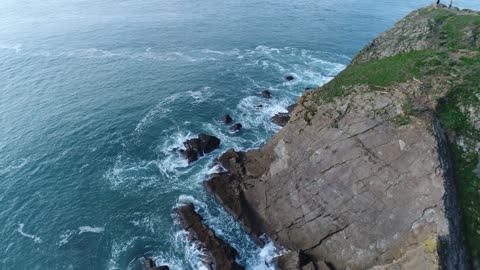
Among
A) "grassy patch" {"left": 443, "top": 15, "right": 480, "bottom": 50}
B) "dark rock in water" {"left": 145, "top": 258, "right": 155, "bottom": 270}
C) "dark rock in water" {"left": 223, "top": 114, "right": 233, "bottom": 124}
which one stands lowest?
"dark rock in water" {"left": 145, "top": 258, "right": 155, "bottom": 270}

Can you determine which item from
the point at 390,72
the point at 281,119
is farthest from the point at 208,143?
the point at 390,72

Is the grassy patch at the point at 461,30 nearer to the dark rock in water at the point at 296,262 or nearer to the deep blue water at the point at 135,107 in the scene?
the deep blue water at the point at 135,107

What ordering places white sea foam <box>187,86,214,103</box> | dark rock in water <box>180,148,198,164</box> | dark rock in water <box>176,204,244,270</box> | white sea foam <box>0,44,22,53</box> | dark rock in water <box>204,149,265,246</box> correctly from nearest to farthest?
dark rock in water <box>176,204,244,270</box> < dark rock in water <box>204,149,265,246</box> < dark rock in water <box>180,148,198,164</box> < white sea foam <box>187,86,214,103</box> < white sea foam <box>0,44,22,53</box>

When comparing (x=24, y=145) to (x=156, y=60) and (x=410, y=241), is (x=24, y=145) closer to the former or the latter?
(x=156, y=60)

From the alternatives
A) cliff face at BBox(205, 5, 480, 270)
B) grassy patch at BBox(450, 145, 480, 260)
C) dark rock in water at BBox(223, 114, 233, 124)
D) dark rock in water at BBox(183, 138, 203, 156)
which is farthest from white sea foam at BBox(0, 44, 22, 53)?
grassy patch at BBox(450, 145, 480, 260)

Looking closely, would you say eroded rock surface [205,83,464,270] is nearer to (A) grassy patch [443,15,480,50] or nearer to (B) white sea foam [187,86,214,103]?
(A) grassy patch [443,15,480,50]

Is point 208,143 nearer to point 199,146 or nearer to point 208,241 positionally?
point 199,146
